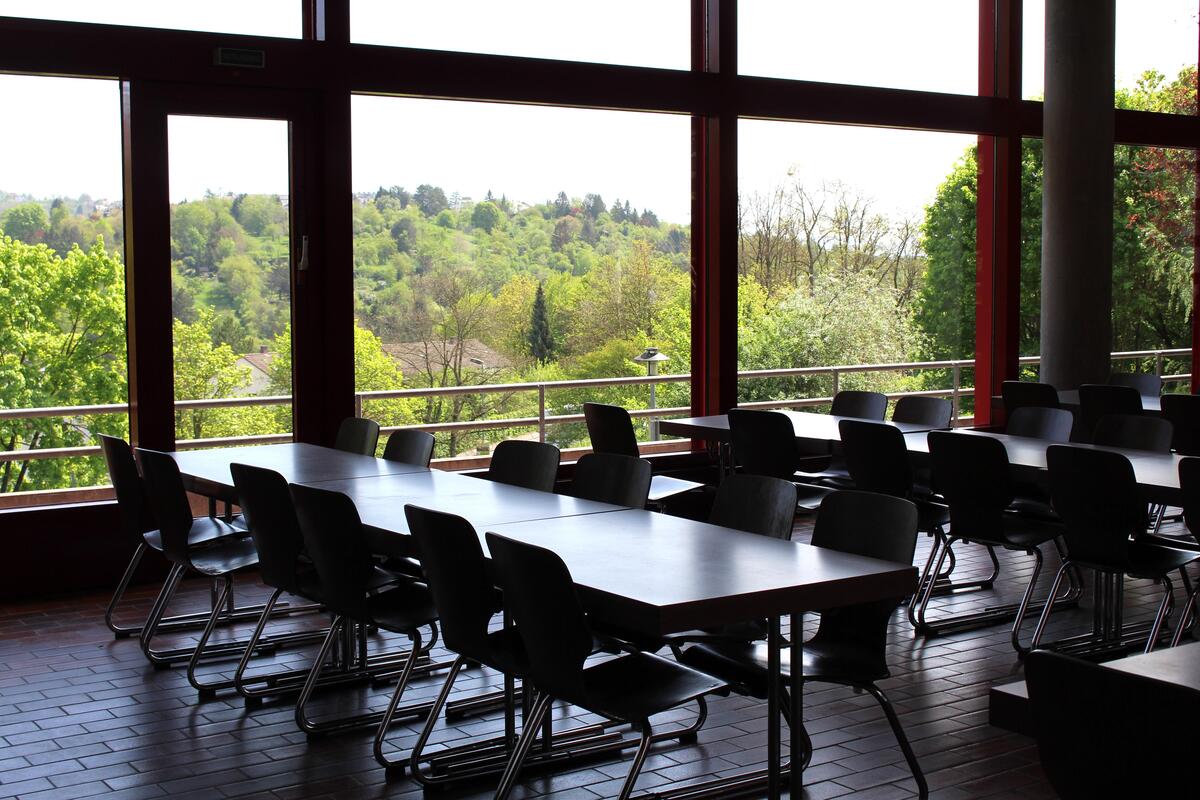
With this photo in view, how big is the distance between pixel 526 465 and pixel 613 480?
0.58 metres

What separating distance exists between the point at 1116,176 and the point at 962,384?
2549 millimetres

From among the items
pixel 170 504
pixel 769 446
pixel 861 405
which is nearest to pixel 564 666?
pixel 170 504

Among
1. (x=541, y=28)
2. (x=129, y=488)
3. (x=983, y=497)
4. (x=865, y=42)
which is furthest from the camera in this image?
(x=865, y=42)

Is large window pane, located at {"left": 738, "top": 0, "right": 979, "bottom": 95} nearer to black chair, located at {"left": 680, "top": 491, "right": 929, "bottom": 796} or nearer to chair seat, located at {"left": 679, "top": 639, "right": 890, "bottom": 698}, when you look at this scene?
black chair, located at {"left": 680, "top": 491, "right": 929, "bottom": 796}

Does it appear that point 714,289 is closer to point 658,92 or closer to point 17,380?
point 658,92

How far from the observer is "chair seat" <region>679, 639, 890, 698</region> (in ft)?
11.8

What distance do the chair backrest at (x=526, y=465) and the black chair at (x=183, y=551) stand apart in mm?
1123

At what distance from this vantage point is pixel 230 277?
740 centimetres

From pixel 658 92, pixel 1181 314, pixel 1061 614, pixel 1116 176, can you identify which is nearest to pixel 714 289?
pixel 658 92

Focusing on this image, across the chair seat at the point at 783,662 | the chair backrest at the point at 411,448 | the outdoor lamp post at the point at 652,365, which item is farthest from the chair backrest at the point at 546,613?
the outdoor lamp post at the point at 652,365

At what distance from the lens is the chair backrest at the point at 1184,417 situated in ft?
23.9

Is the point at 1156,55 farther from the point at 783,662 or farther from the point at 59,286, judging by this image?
the point at 783,662

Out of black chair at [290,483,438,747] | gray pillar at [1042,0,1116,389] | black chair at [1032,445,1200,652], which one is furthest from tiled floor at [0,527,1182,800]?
gray pillar at [1042,0,1116,389]

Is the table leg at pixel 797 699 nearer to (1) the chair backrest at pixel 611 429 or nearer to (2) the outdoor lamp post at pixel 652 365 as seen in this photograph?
(1) the chair backrest at pixel 611 429
